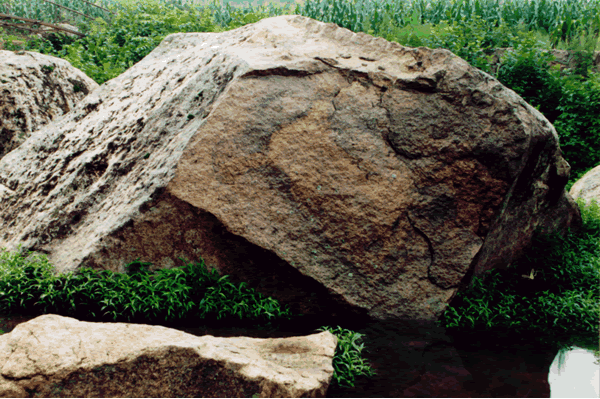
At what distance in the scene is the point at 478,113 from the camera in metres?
4.17

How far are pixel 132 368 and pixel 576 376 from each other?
9.98ft

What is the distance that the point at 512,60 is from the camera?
884 cm

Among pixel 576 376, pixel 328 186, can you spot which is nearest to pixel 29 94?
pixel 328 186

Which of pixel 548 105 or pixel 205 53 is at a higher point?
pixel 205 53

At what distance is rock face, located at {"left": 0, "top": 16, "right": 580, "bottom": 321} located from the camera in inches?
159

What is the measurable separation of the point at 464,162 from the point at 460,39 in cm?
588

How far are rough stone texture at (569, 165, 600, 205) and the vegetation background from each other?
2.27ft

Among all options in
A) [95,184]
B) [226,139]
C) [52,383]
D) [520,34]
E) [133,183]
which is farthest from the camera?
[520,34]

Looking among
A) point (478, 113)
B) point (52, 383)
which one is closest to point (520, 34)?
point (478, 113)

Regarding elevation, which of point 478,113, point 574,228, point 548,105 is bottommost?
point 574,228

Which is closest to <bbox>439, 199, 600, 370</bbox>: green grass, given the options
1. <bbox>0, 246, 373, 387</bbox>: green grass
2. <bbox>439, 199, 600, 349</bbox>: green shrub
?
<bbox>439, 199, 600, 349</bbox>: green shrub

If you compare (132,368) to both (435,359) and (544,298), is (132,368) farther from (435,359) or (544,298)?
(544,298)

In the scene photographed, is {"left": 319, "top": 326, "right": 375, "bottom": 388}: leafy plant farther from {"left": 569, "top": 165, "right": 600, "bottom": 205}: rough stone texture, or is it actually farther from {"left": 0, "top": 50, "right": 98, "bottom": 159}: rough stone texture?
{"left": 0, "top": 50, "right": 98, "bottom": 159}: rough stone texture

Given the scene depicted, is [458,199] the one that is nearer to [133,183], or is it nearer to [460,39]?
[133,183]
